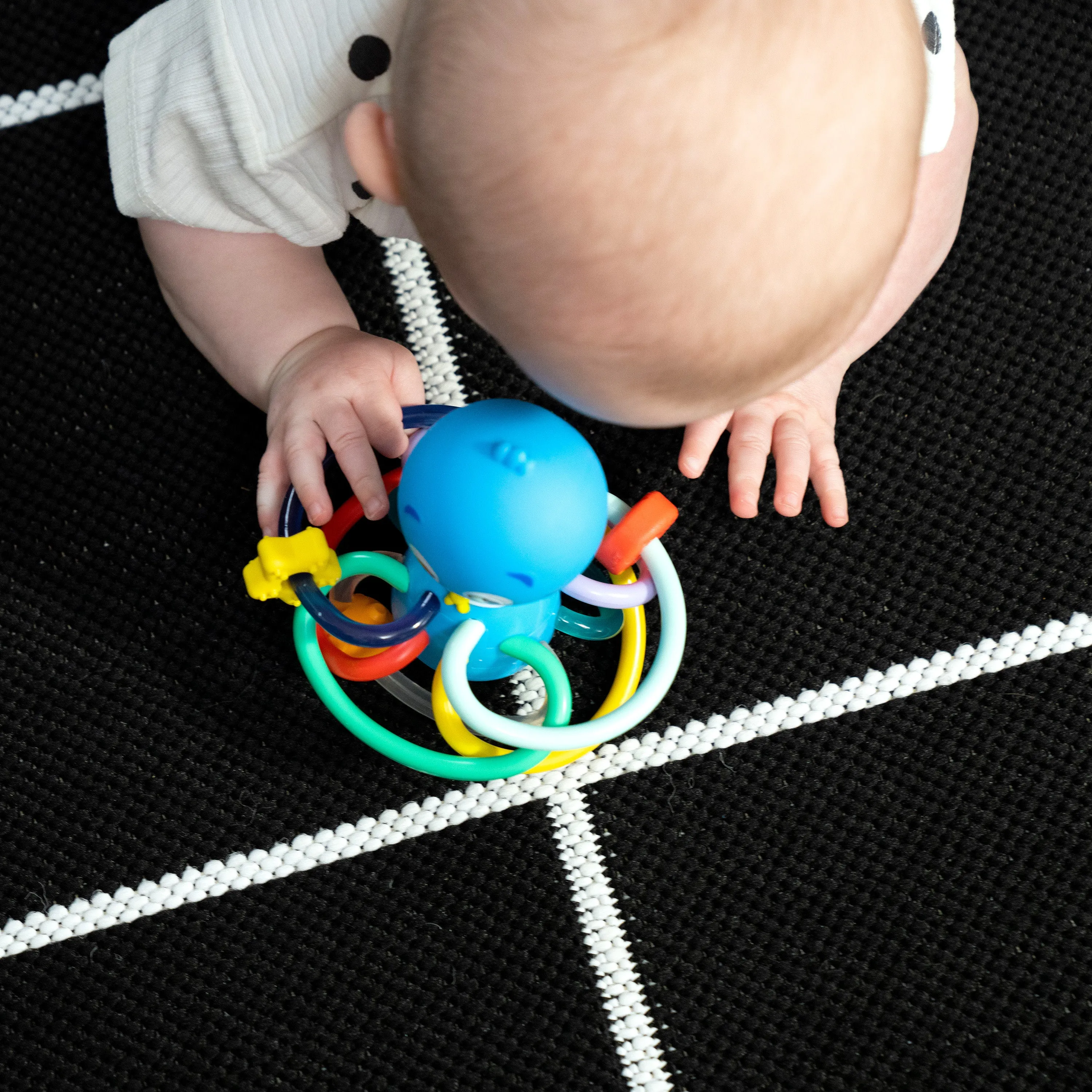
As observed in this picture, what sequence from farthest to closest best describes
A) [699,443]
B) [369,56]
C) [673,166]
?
1. [699,443]
2. [369,56]
3. [673,166]

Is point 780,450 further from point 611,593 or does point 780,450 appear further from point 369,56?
point 369,56

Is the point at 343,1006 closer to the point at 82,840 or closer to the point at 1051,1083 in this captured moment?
the point at 82,840

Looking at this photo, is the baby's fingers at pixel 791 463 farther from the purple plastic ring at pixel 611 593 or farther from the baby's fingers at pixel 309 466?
the baby's fingers at pixel 309 466

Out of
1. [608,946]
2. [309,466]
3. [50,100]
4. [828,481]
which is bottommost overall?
[608,946]

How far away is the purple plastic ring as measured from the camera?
1.48 ft

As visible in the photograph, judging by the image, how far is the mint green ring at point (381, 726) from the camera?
46 cm

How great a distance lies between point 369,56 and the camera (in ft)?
1.32

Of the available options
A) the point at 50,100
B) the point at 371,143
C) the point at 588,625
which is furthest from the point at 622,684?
the point at 50,100

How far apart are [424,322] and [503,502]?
0.70 ft

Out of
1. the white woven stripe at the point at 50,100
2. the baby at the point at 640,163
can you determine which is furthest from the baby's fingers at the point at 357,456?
the white woven stripe at the point at 50,100

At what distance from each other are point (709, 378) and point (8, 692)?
15.0 inches

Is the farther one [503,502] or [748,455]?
[748,455]

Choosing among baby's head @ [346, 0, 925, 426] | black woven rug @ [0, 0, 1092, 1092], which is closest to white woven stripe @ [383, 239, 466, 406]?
black woven rug @ [0, 0, 1092, 1092]

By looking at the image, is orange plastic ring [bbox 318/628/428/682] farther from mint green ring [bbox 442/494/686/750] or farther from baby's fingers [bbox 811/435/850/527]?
baby's fingers [bbox 811/435/850/527]
